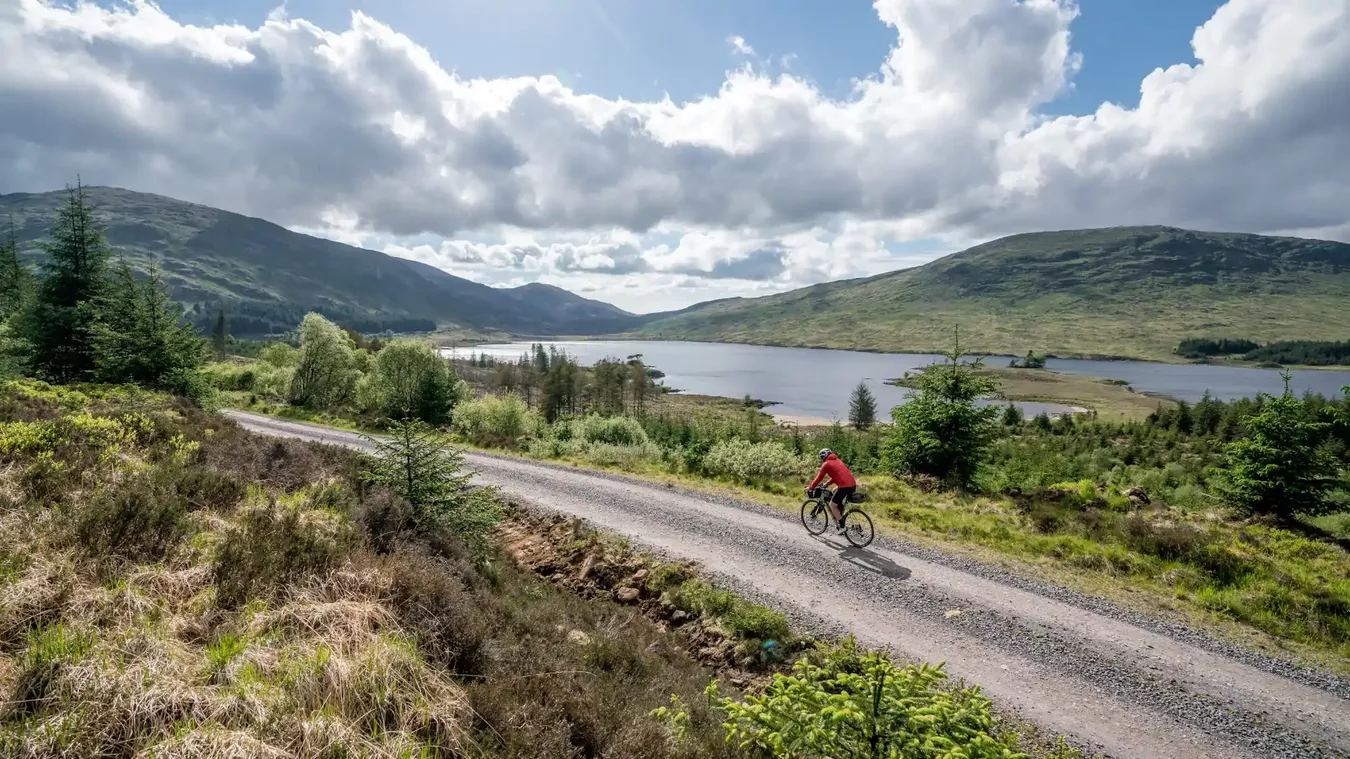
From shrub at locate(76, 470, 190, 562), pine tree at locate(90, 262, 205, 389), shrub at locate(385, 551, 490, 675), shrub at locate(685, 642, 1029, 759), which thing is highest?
pine tree at locate(90, 262, 205, 389)

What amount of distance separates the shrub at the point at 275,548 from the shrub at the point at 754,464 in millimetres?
14770

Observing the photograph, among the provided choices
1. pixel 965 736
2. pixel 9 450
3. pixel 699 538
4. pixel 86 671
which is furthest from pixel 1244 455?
pixel 9 450

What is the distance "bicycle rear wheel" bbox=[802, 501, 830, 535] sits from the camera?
44.0ft

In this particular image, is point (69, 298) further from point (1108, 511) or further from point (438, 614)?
point (1108, 511)

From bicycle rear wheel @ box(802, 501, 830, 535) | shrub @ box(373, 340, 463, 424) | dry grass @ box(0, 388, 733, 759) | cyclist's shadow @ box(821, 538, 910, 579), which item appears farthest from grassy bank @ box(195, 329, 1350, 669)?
dry grass @ box(0, 388, 733, 759)

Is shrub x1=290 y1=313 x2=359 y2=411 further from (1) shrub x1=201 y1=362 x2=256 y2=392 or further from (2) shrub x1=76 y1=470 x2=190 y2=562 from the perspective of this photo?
(2) shrub x1=76 y1=470 x2=190 y2=562

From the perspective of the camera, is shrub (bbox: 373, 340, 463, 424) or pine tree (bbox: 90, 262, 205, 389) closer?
pine tree (bbox: 90, 262, 205, 389)

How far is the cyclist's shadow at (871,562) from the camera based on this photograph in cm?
1100

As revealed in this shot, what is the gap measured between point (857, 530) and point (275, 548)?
→ 10990 millimetres

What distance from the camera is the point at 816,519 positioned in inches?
543

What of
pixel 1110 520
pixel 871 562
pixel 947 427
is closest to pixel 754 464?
pixel 947 427

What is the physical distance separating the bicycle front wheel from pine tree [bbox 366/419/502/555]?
777 centimetres

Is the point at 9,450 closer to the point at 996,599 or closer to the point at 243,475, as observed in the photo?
the point at 243,475

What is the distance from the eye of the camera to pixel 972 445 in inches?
755
